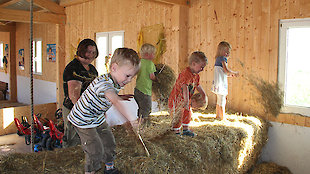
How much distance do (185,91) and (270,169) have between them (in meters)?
2.10

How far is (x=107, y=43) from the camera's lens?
711 cm

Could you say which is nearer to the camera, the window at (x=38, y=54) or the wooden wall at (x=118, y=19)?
the wooden wall at (x=118, y=19)

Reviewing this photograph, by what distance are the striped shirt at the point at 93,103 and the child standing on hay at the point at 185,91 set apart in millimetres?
1316

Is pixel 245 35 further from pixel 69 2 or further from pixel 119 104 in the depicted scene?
pixel 69 2

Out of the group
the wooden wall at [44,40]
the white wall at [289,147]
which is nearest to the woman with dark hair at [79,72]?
the white wall at [289,147]

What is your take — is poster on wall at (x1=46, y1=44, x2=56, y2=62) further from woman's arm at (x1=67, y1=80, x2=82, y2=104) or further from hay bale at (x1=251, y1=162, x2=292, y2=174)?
hay bale at (x1=251, y1=162, x2=292, y2=174)

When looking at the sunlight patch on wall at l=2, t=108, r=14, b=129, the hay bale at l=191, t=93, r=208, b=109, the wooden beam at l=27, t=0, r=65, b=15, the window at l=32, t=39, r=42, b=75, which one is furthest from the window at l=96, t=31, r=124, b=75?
the window at l=32, t=39, r=42, b=75

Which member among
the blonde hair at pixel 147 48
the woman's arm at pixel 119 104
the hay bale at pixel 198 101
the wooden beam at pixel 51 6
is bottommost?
the hay bale at pixel 198 101

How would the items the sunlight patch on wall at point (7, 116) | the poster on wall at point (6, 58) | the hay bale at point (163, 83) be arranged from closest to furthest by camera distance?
the hay bale at point (163, 83) → the sunlight patch on wall at point (7, 116) → the poster on wall at point (6, 58)

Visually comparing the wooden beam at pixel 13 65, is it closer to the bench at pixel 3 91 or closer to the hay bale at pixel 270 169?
the bench at pixel 3 91

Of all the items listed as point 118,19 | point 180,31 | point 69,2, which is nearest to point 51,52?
point 69,2

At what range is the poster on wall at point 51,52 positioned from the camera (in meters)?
9.72

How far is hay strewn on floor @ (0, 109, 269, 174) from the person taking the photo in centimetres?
233

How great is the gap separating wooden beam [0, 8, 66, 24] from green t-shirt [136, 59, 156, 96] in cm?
476
